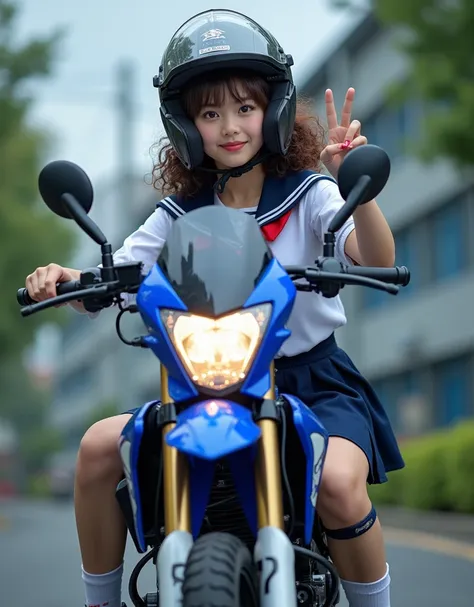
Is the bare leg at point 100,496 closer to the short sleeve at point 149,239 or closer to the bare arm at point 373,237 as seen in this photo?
the short sleeve at point 149,239

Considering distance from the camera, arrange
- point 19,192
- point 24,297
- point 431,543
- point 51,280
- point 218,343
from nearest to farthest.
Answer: point 218,343
point 51,280
point 24,297
point 431,543
point 19,192

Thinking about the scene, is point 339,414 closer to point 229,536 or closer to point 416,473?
point 229,536

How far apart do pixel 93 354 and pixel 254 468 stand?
73109mm

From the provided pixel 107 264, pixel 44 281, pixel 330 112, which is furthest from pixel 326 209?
pixel 44 281

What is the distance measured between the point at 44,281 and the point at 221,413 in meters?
0.85

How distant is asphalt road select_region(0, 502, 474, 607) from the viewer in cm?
767

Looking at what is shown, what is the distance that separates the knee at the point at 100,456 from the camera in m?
3.56

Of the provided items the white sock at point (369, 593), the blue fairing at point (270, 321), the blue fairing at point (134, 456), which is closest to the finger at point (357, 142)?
the blue fairing at point (270, 321)

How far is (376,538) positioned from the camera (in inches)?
139

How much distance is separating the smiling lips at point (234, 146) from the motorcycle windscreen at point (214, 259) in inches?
25.1

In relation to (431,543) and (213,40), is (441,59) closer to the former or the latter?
(431,543)

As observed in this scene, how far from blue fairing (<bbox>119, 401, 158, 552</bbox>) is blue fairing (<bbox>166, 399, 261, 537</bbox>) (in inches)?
7.7

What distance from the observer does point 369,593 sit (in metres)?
3.62

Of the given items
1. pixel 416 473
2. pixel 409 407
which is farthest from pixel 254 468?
pixel 409 407
